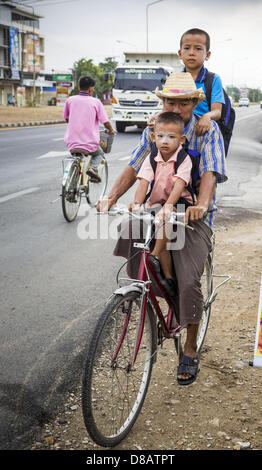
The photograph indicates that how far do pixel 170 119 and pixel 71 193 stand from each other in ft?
15.5

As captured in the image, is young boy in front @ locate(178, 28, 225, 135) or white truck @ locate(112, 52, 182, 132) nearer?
young boy in front @ locate(178, 28, 225, 135)

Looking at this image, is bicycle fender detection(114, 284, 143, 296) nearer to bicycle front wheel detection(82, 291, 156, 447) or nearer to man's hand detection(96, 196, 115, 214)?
bicycle front wheel detection(82, 291, 156, 447)

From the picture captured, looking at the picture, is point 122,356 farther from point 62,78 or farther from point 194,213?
point 62,78

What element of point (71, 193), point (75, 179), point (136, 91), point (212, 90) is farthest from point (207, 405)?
point (136, 91)

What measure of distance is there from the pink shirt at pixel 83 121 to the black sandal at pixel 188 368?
195 inches

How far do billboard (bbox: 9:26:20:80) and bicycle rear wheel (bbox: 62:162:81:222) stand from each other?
8074cm

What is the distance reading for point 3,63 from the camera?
84938 millimetres

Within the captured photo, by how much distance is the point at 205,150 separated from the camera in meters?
3.35

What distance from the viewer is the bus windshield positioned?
2286 cm

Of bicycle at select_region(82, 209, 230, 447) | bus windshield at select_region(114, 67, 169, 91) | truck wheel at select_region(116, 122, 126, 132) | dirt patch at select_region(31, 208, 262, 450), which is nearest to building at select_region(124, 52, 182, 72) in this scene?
bus windshield at select_region(114, 67, 169, 91)

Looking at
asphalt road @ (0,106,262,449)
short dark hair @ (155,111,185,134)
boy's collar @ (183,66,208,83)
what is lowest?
asphalt road @ (0,106,262,449)

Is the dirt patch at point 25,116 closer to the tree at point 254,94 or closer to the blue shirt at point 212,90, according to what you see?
the blue shirt at point 212,90
